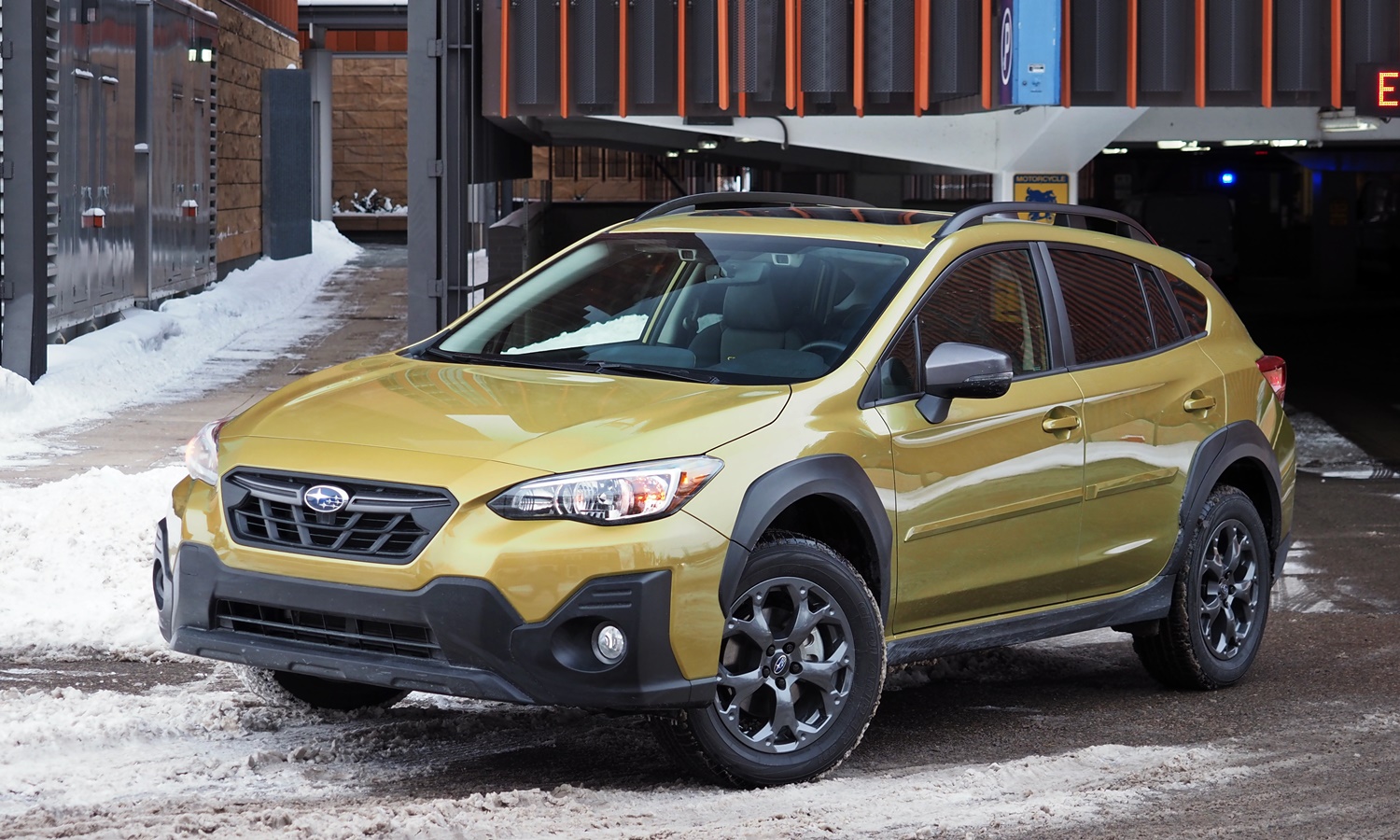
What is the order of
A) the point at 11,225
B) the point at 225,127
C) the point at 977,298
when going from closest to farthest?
1. the point at 977,298
2. the point at 11,225
3. the point at 225,127

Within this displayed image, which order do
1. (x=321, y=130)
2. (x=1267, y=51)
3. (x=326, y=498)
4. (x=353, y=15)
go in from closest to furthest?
(x=326, y=498)
(x=1267, y=51)
(x=353, y=15)
(x=321, y=130)

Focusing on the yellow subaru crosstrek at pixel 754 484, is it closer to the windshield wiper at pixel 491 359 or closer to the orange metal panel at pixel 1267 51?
the windshield wiper at pixel 491 359

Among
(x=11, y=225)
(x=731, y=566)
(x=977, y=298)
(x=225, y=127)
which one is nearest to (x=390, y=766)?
(x=731, y=566)

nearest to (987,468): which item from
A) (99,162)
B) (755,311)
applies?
(755,311)

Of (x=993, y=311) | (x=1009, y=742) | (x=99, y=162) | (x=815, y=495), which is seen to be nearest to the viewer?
(x=815, y=495)

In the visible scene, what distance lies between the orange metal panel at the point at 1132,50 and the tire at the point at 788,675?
9.39 m

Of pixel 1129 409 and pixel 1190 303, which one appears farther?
pixel 1190 303

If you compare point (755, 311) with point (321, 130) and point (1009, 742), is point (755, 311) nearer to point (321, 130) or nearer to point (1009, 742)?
point (1009, 742)

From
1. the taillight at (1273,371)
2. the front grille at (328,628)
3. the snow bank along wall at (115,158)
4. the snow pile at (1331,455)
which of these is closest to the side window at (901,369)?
the front grille at (328,628)

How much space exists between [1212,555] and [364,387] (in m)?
3.32

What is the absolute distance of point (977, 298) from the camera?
6.30m

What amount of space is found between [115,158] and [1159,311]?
47.1ft

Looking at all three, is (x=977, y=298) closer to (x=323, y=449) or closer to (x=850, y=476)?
(x=850, y=476)

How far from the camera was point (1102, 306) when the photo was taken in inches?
269
